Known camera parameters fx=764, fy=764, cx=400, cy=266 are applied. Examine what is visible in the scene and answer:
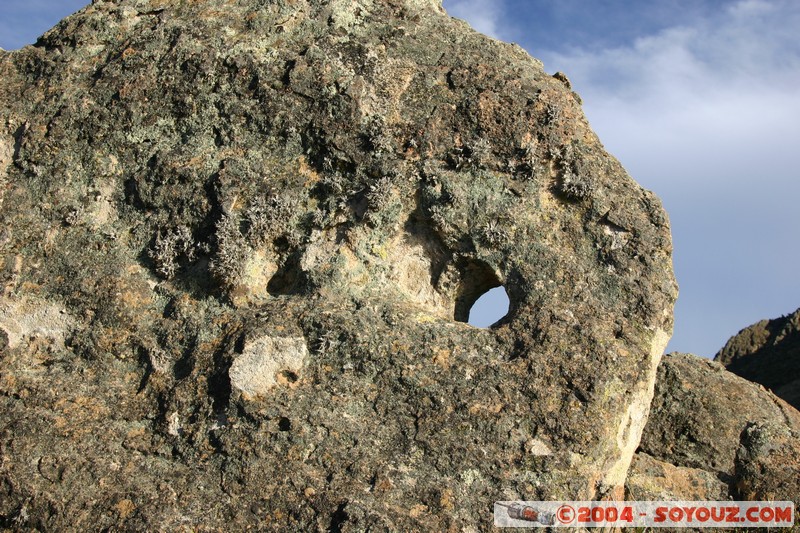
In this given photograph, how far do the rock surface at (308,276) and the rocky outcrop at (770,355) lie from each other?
29.0 feet

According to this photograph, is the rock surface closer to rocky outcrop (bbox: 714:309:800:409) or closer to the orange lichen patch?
the orange lichen patch

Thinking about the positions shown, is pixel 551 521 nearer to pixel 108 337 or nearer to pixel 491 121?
pixel 491 121

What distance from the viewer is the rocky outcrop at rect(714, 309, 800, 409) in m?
14.1

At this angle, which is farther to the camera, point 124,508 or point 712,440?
point 712,440

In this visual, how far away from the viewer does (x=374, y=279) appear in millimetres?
6387

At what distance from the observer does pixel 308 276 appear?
6.34 m

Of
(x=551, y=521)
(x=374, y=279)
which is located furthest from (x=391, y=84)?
(x=551, y=521)

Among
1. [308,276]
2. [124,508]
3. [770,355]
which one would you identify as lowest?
[124,508]

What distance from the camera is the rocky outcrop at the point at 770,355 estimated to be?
14.1m

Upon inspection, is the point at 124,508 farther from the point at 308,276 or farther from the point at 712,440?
the point at 712,440

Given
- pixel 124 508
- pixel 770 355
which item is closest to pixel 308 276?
pixel 124 508

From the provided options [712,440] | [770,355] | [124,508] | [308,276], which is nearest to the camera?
[124,508]

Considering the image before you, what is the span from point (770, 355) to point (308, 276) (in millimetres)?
12217

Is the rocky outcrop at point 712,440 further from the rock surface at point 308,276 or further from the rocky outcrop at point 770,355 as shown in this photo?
the rocky outcrop at point 770,355
